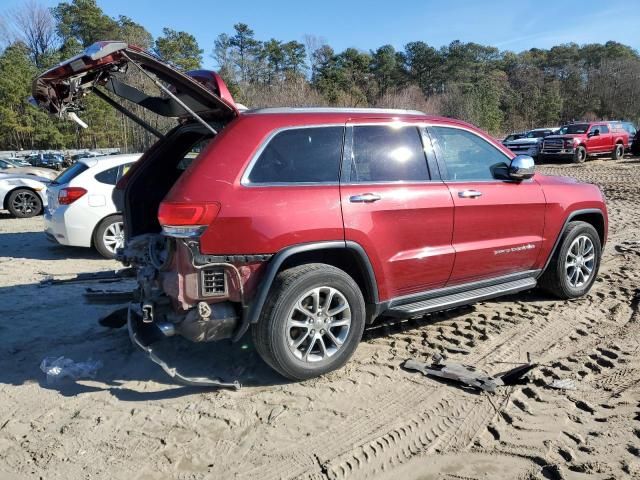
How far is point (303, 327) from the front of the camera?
11.6 ft

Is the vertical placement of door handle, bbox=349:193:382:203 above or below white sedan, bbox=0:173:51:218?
below

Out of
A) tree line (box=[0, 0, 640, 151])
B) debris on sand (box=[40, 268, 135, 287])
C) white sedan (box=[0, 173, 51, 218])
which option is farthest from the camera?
tree line (box=[0, 0, 640, 151])

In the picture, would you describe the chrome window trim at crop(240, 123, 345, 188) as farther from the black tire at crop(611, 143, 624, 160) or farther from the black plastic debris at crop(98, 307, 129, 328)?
the black tire at crop(611, 143, 624, 160)

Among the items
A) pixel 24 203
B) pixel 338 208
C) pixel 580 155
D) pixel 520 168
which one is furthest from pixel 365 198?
pixel 580 155

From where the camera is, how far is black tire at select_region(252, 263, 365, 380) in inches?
132

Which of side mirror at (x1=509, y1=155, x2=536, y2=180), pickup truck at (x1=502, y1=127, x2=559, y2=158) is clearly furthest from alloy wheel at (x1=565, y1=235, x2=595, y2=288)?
pickup truck at (x1=502, y1=127, x2=559, y2=158)

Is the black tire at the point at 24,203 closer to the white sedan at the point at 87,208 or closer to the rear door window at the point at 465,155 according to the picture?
the white sedan at the point at 87,208

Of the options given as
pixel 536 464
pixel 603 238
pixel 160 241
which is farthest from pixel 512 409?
pixel 603 238

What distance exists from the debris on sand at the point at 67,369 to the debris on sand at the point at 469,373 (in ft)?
7.55

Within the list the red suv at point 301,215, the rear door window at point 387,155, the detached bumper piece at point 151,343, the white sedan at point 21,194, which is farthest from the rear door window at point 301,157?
the white sedan at point 21,194

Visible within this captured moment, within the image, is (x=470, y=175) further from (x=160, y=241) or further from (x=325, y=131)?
(x=160, y=241)

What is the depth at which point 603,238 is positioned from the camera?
557 cm

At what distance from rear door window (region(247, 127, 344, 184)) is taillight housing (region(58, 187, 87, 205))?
4866 millimetres

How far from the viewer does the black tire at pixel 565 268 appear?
16.6ft
